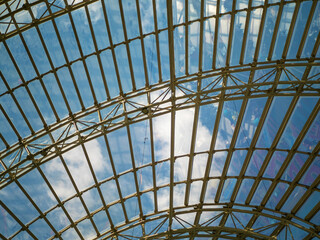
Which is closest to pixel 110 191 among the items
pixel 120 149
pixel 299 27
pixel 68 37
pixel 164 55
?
pixel 120 149

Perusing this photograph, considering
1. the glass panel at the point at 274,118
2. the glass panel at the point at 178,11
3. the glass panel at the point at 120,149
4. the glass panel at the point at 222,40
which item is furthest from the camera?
the glass panel at the point at 120,149

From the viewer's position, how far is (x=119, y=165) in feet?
79.2

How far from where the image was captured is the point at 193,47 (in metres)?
20.0

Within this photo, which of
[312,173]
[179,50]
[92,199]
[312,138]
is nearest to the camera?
[179,50]

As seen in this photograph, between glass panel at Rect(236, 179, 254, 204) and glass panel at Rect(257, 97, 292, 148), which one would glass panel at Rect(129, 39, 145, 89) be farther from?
glass panel at Rect(236, 179, 254, 204)

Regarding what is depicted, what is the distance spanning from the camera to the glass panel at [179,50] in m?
19.7

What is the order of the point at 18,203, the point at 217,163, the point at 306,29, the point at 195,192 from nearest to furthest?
the point at 306,29 → the point at 18,203 → the point at 217,163 → the point at 195,192

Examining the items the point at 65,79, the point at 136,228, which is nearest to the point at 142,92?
the point at 65,79

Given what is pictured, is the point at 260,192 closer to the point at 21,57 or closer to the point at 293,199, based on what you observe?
the point at 293,199

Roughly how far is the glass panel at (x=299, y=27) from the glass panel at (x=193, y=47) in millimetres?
5481

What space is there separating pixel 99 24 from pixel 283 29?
10.5m

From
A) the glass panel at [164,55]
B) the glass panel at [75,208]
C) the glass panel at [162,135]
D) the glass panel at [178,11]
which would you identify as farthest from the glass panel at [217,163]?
the glass panel at [75,208]

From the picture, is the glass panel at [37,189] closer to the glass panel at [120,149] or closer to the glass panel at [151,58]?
the glass panel at [120,149]

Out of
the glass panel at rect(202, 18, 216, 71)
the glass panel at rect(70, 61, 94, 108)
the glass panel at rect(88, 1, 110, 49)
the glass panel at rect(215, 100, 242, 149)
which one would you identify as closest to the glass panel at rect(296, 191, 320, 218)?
the glass panel at rect(215, 100, 242, 149)
